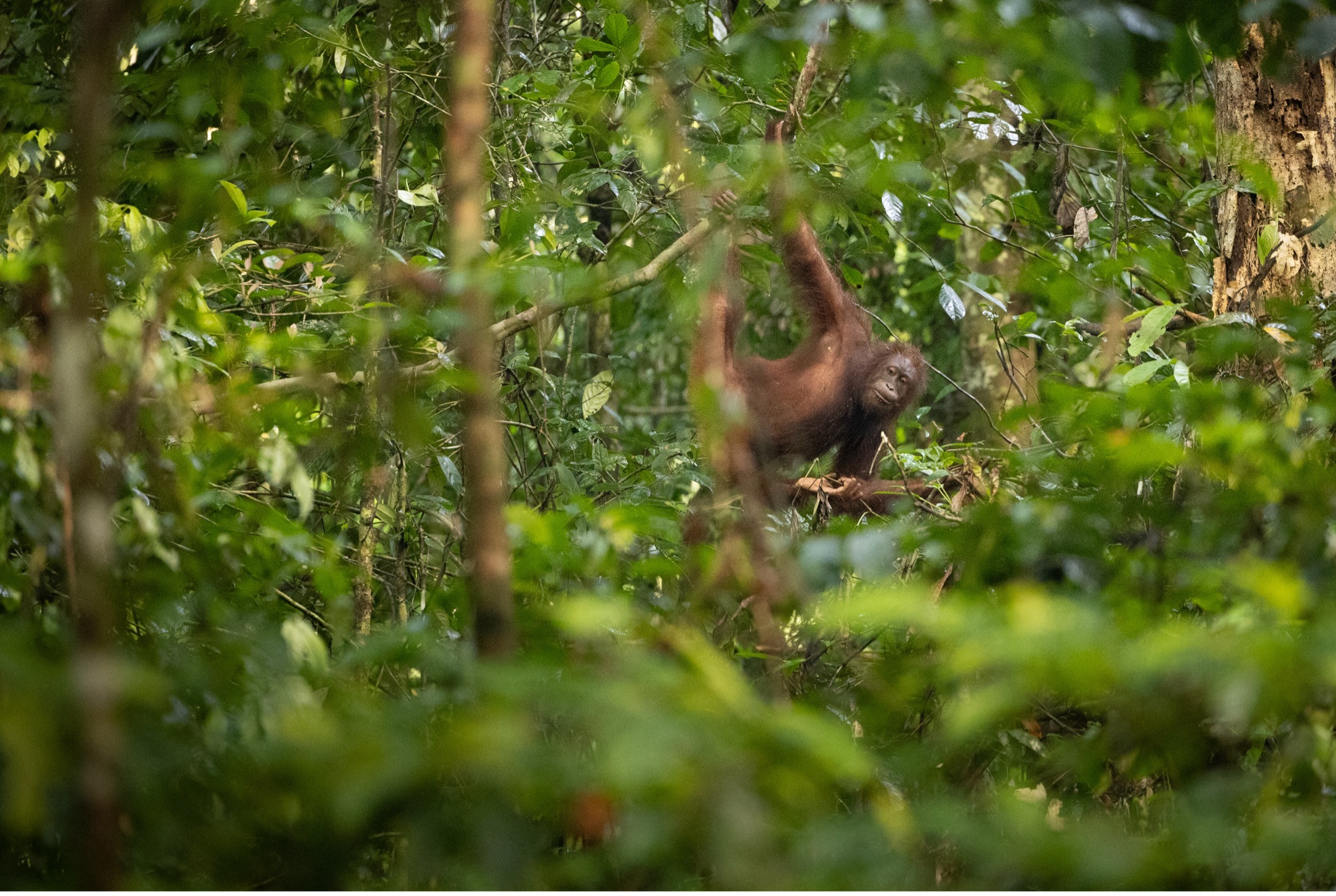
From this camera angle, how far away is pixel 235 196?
2627mm

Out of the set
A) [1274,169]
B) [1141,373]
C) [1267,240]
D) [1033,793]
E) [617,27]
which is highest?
[617,27]

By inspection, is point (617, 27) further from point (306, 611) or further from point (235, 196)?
point (306, 611)

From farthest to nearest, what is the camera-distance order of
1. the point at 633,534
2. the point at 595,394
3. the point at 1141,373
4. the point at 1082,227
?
1. the point at 595,394
2. the point at 1082,227
3. the point at 1141,373
4. the point at 633,534

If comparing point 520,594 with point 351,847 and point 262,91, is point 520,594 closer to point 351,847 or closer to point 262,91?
point 351,847

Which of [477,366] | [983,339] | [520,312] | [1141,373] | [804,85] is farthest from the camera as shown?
[983,339]

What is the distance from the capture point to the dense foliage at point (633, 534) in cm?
108

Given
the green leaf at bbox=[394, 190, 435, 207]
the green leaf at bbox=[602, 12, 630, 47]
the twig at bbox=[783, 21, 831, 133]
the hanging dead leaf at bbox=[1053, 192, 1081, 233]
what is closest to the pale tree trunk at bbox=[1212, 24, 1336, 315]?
the hanging dead leaf at bbox=[1053, 192, 1081, 233]

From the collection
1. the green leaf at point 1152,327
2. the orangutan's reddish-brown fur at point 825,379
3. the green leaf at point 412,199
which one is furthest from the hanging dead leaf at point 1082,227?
the green leaf at point 412,199

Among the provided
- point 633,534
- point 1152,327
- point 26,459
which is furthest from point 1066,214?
point 26,459

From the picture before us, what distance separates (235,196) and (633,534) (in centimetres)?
153

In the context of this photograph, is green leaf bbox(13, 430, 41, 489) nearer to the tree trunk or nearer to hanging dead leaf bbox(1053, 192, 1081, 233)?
hanging dead leaf bbox(1053, 192, 1081, 233)

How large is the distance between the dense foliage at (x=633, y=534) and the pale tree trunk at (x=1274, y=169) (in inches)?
4.7

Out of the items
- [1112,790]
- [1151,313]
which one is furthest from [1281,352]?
[1112,790]

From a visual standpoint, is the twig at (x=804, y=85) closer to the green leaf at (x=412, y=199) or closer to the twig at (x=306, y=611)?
the green leaf at (x=412, y=199)
